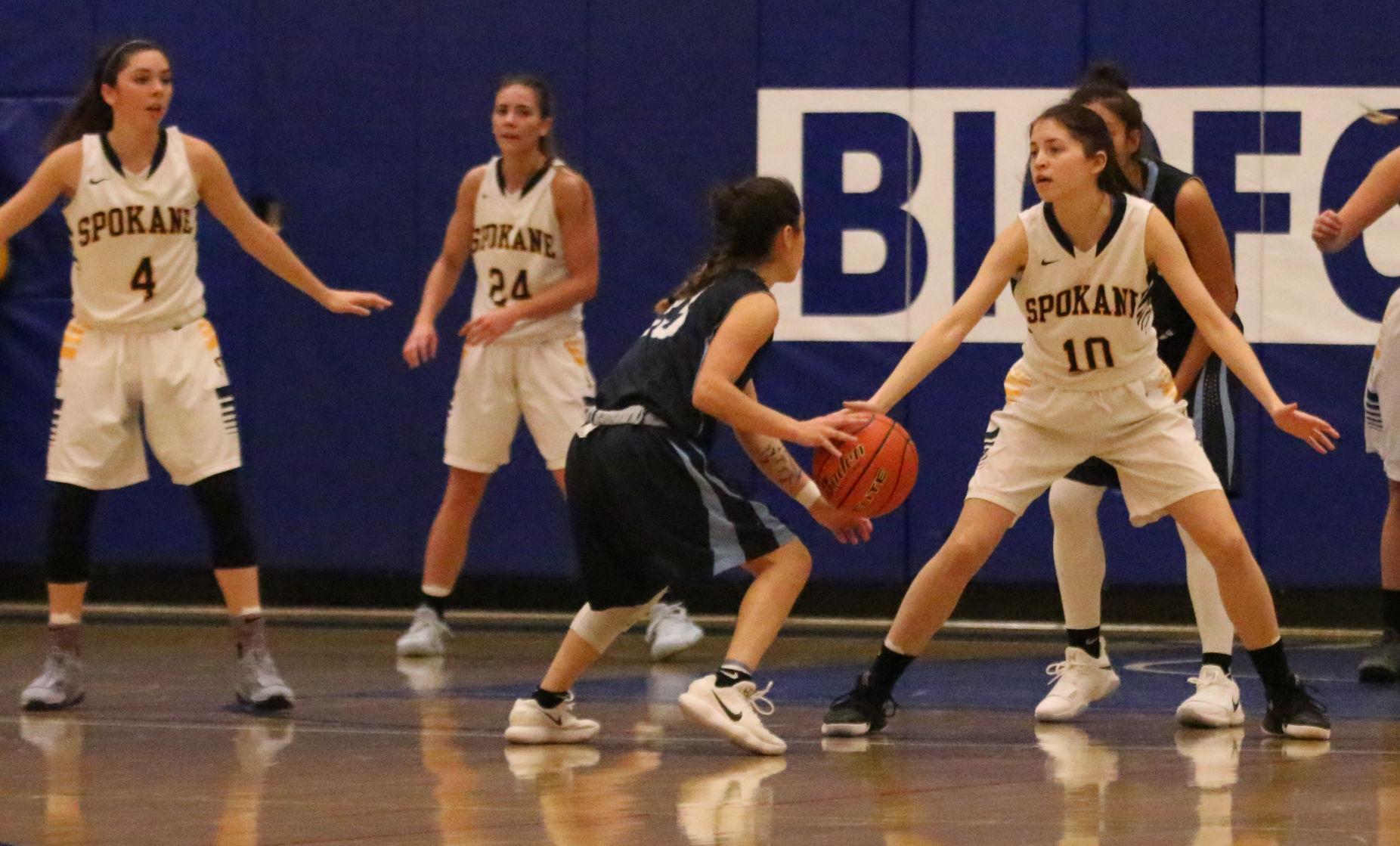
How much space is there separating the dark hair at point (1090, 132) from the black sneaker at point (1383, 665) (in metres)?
1.96

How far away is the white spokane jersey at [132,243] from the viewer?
570 centimetres

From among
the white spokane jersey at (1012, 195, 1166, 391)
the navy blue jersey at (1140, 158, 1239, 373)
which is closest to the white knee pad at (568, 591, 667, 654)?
the white spokane jersey at (1012, 195, 1166, 391)

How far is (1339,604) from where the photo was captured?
25.5ft

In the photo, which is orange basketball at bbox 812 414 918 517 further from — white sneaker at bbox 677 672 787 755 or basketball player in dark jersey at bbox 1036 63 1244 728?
basketball player in dark jersey at bbox 1036 63 1244 728

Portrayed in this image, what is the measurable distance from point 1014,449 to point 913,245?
2.91m

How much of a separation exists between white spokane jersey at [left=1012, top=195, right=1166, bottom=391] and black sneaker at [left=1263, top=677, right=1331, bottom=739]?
0.87 meters

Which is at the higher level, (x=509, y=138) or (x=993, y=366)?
(x=509, y=138)

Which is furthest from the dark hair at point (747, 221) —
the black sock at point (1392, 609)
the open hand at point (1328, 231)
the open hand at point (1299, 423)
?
the black sock at point (1392, 609)

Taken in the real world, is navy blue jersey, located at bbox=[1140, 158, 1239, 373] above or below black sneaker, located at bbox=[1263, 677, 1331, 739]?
above

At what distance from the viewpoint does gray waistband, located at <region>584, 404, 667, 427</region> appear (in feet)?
16.4

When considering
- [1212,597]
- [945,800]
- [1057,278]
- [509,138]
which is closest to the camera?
[945,800]

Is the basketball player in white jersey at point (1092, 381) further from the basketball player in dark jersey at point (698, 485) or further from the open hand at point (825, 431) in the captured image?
the basketball player in dark jersey at point (698, 485)

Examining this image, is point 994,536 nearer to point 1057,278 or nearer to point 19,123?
point 1057,278

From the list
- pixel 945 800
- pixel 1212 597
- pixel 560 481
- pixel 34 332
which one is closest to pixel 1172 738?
pixel 1212 597
